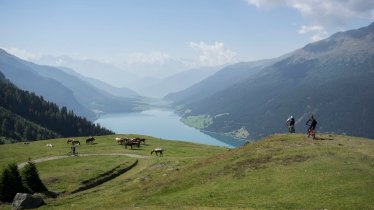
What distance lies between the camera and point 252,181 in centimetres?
4066

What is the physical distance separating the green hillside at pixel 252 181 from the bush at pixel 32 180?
89.2 inches

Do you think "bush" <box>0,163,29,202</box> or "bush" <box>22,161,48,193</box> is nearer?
"bush" <box>0,163,29,202</box>

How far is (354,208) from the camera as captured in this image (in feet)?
99.1

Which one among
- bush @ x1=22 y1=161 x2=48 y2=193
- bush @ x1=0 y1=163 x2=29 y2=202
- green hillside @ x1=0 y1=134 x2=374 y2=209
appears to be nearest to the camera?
green hillside @ x1=0 y1=134 x2=374 y2=209

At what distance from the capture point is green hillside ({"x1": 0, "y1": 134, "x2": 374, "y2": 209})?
1364 inches

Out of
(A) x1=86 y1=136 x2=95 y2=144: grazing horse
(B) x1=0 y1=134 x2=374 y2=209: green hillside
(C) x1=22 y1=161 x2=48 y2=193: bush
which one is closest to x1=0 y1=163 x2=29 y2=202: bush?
(C) x1=22 y1=161 x2=48 y2=193: bush

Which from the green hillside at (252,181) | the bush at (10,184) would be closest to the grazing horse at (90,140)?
the green hillside at (252,181)

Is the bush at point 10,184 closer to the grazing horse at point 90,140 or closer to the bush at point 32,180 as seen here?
the bush at point 32,180

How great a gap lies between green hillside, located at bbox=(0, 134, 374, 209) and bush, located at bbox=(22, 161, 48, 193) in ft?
7.43

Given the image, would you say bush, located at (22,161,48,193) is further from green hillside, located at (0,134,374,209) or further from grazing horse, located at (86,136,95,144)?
grazing horse, located at (86,136,95,144)

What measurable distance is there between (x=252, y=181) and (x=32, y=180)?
31108 millimetres

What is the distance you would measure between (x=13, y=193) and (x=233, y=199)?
101ft

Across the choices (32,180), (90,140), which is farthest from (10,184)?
(90,140)

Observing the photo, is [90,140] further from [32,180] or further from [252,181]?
[252,181]
